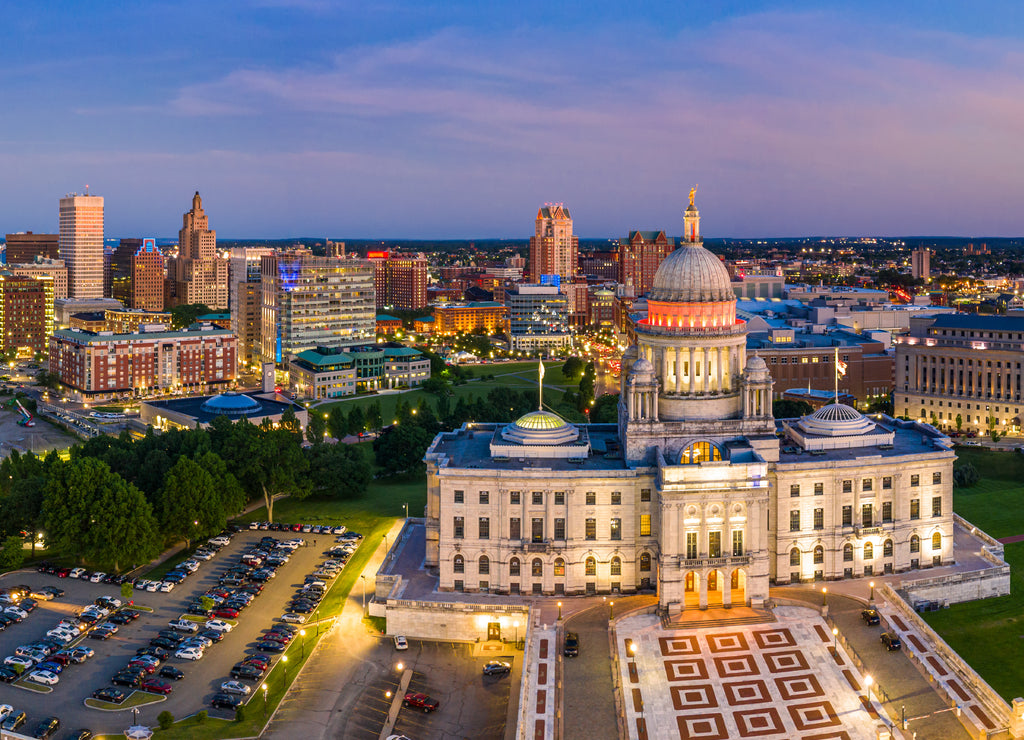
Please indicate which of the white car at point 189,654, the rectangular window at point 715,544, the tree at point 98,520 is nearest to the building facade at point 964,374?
A: the rectangular window at point 715,544

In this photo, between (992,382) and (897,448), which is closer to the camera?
(897,448)

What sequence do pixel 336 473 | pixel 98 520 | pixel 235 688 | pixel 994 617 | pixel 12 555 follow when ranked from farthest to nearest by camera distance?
pixel 336 473 → pixel 12 555 → pixel 98 520 → pixel 994 617 → pixel 235 688

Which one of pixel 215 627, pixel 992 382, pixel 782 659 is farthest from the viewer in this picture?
pixel 992 382

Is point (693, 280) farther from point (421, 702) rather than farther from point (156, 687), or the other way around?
point (156, 687)

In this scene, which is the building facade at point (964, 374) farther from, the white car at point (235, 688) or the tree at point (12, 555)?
the tree at point (12, 555)

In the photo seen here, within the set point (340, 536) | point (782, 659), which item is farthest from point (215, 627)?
point (782, 659)

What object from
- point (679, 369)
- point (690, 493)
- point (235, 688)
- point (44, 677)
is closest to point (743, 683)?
point (690, 493)

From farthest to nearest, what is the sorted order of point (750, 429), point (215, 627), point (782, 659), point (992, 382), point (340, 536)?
point (992, 382)
point (340, 536)
point (750, 429)
point (215, 627)
point (782, 659)

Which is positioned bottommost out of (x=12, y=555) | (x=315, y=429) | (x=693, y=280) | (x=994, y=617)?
(x=994, y=617)

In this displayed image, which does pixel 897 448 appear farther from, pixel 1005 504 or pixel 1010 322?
pixel 1010 322
